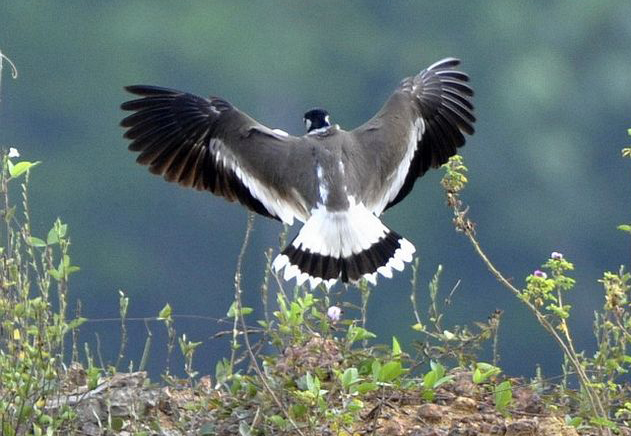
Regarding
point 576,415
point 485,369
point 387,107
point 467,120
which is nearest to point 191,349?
point 485,369

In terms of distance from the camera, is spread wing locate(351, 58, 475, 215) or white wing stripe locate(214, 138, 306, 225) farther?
spread wing locate(351, 58, 475, 215)

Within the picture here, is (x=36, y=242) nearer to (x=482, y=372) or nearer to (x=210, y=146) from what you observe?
(x=482, y=372)

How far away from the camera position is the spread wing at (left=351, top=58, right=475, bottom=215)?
16.9ft

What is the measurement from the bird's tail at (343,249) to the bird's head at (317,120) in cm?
53

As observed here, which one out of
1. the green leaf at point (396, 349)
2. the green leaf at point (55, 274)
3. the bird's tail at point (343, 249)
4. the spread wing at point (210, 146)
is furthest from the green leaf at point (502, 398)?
the spread wing at point (210, 146)

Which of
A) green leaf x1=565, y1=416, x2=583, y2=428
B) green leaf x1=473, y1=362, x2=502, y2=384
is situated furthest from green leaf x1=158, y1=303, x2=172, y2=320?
green leaf x1=565, y1=416, x2=583, y2=428

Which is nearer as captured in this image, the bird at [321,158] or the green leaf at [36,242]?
the green leaf at [36,242]

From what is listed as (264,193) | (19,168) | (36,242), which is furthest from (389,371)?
(264,193)

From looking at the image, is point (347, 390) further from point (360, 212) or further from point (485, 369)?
point (360, 212)

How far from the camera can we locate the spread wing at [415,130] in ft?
16.9

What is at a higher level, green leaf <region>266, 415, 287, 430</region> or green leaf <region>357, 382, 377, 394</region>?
green leaf <region>357, 382, 377, 394</region>

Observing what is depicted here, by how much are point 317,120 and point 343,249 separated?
81 cm

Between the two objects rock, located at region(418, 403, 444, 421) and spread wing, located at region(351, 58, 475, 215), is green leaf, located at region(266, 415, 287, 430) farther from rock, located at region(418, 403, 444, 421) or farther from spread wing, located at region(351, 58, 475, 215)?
spread wing, located at region(351, 58, 475, 215)

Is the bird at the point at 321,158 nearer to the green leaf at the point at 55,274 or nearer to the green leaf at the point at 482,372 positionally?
the green leaf at the point at 482,372
